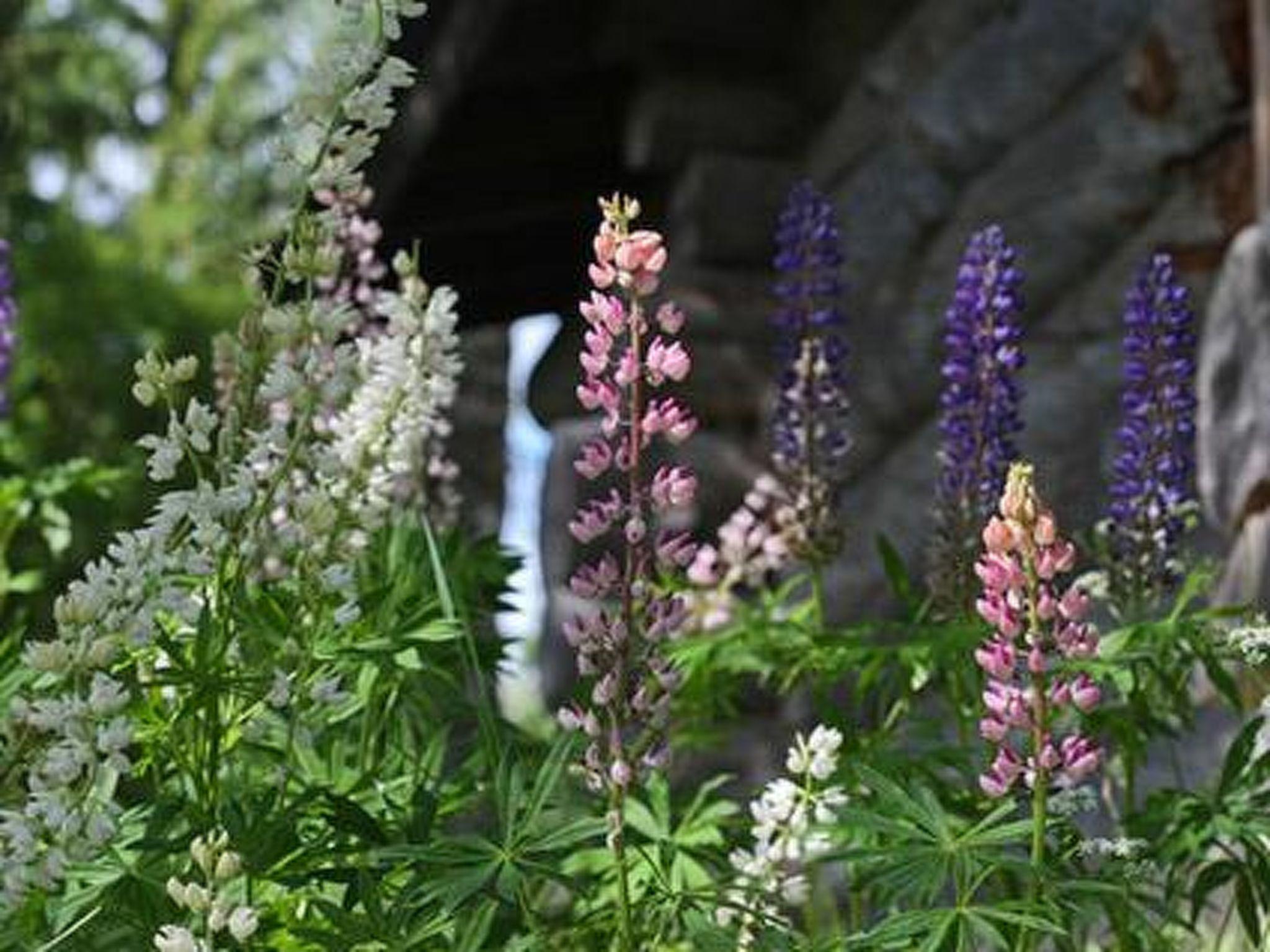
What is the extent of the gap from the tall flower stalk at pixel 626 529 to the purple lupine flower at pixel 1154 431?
3.79 feet

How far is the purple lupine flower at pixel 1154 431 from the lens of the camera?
3352 mm

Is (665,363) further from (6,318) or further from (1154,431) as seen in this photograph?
(6,318)

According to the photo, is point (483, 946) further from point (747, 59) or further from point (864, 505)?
point (747, 59)

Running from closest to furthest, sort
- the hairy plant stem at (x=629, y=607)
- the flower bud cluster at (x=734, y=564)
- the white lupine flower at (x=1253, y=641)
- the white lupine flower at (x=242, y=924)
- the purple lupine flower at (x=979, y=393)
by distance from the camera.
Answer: the white lupine flower at (x=242, y=924), the hairy plant stem at (x=629, y=607), the white lupine flower at (x=1253, y=641), the purple lupine flower at (x=979, y=393), the flower bud cluster at (x=734, y=564)

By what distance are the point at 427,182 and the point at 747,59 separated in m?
1.96

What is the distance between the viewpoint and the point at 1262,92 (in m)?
5.97

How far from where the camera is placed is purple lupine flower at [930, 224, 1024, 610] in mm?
3334

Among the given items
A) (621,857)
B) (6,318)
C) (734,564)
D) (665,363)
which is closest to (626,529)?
(665,363)

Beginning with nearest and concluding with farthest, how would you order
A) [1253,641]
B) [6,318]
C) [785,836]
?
[785,836]
[1253,641]
[6,318]

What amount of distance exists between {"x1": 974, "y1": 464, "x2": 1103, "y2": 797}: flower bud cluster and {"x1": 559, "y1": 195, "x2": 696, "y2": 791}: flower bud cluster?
32 cm

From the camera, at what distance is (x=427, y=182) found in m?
10.1

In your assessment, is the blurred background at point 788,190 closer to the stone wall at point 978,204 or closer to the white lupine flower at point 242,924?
the stone wall at point 978,204

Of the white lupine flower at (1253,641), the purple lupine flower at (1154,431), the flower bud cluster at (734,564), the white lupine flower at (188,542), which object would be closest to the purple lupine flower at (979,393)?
the purple lupine flower at (1154,431)

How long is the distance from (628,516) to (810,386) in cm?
128
